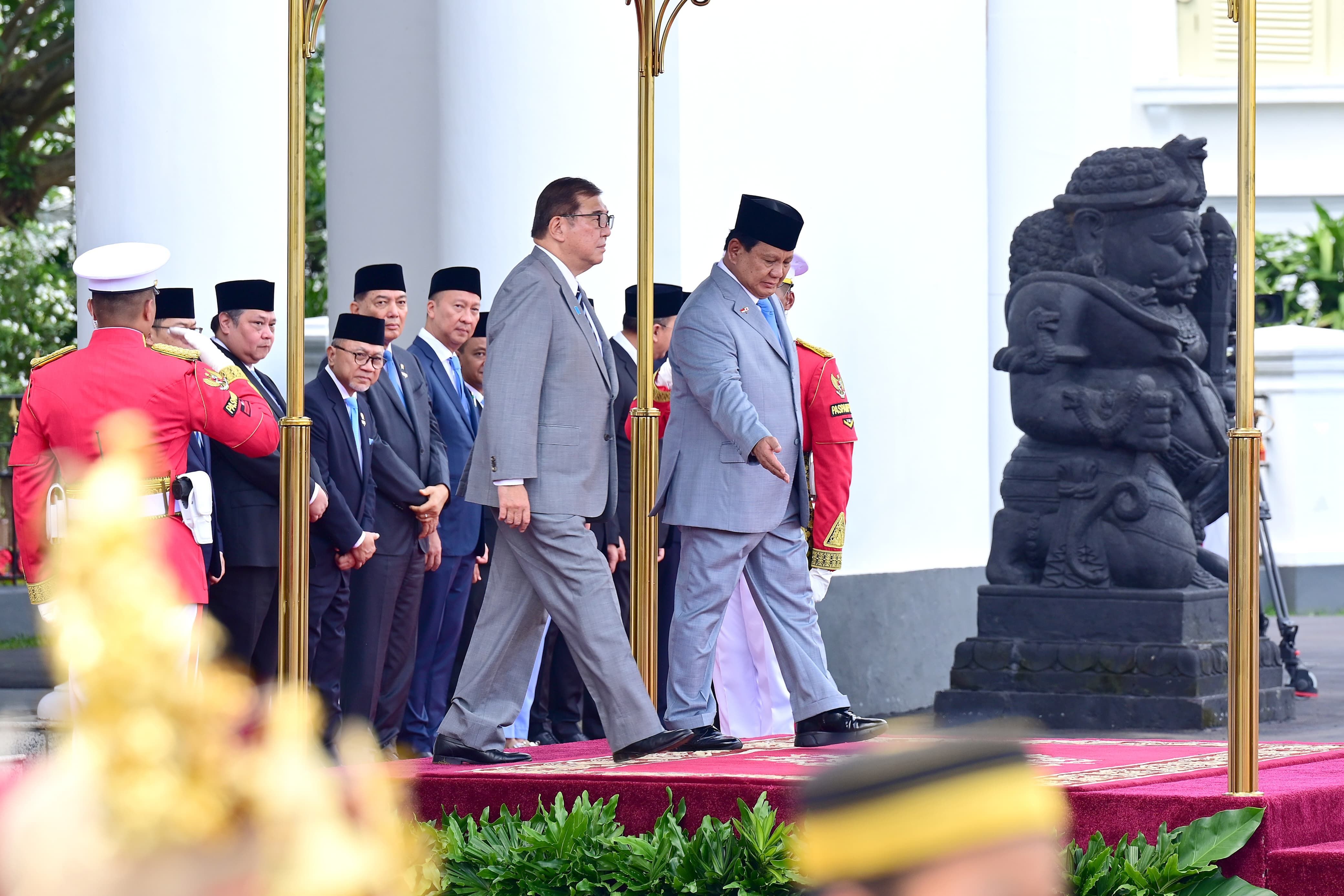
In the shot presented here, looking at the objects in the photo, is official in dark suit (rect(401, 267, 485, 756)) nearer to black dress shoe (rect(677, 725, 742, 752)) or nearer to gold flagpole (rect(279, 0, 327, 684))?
black dress shoe (rect(677, 725, 742, 752))

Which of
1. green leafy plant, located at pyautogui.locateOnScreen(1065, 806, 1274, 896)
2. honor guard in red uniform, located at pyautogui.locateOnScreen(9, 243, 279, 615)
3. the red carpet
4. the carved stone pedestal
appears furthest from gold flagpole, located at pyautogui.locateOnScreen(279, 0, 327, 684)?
the carved stone pedestal

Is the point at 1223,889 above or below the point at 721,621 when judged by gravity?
below

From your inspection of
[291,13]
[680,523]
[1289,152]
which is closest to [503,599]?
[680,523]

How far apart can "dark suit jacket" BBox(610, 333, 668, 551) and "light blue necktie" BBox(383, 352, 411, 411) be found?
0.84 m

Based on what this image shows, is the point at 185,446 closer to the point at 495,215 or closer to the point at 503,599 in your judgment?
the point at 503,599

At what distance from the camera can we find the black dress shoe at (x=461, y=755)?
6.26 metres

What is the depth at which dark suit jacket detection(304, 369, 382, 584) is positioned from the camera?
7406 millimetres

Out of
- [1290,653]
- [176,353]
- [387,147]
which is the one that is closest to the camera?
[176,353]

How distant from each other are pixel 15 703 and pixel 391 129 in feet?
10.9

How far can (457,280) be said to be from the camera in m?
8.43

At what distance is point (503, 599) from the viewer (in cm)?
626

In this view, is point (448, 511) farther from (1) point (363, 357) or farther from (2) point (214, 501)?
(2) point (214, 501)

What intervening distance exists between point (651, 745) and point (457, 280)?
112 inches

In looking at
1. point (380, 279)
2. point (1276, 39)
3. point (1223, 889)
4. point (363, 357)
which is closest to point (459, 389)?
point (380, 279)
